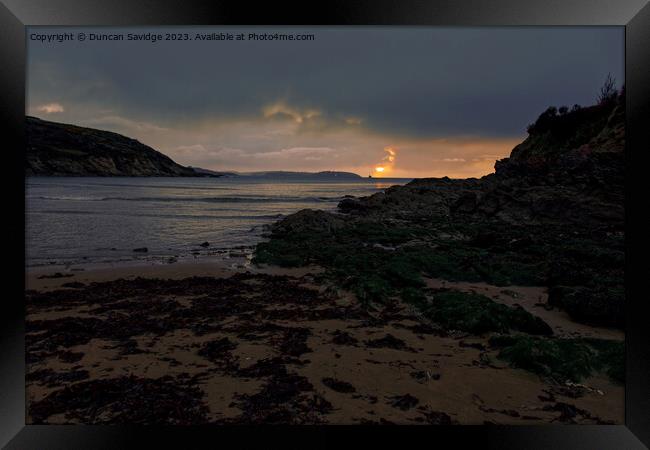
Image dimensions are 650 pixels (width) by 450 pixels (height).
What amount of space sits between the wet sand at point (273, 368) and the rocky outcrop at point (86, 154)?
8096 cm

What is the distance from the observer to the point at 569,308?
6.91 m

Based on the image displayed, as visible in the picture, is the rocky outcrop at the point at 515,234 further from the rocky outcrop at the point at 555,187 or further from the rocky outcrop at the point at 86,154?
the rocky outcrop at the point at 86,154

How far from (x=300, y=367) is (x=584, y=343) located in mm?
4830

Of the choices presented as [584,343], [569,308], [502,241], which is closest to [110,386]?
[584,343]

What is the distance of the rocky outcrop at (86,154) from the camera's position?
254 feet

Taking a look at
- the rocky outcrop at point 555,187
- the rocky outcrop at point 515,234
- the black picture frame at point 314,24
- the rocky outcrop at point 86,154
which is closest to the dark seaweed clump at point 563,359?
the black picture frame at point 314,24

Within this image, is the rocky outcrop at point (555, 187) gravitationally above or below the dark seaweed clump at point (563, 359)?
above

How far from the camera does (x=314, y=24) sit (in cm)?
376

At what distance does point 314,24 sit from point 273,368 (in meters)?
4.38

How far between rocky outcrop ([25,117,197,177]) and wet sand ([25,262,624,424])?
80957 mm

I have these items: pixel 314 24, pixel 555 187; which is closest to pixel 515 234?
pixel 555 187

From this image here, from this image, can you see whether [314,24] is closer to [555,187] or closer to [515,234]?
[515,234]

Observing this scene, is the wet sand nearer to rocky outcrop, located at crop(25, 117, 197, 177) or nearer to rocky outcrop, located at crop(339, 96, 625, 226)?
rocky outcrop, located at crop(339, 96, 625, 226)

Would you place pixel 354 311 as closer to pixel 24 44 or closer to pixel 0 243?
pixel 0 243
